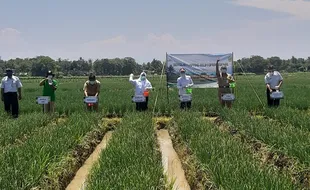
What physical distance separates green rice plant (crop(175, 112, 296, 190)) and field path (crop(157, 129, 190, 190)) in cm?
44

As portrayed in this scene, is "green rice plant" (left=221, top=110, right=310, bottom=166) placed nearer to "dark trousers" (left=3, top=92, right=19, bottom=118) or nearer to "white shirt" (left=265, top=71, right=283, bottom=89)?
"white shirt" (left=265, top=71, right=283, bottom=89)

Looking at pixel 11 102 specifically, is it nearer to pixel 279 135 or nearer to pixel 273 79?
pixel 273 79

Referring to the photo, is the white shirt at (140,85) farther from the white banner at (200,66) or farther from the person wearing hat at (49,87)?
the white banner at (200,66)

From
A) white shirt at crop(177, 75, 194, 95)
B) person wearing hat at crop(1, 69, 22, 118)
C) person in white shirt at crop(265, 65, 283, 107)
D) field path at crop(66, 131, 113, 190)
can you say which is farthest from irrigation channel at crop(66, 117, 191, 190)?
person in white shirt at crop(265, 65, 283, 107)

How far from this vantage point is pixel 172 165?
7.53 metres

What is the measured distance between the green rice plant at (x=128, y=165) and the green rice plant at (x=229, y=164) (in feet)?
2.29

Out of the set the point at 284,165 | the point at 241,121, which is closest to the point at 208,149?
the point at 284,165

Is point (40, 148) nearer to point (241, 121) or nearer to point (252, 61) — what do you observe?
point (241, 121)

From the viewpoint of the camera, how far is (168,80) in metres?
14.9

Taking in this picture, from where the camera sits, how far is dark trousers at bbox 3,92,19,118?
12.5 metres

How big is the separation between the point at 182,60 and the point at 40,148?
9.30m

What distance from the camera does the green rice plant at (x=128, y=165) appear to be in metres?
4.71

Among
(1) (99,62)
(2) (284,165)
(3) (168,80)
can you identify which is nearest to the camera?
(2) (284,165)

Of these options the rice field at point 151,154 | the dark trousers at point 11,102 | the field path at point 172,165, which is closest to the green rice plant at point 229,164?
the rice field at point 151,154
